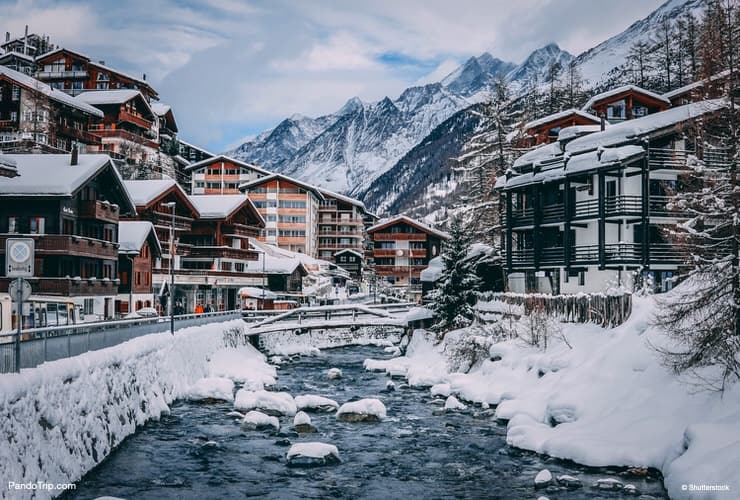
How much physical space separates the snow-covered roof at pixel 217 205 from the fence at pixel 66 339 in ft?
119

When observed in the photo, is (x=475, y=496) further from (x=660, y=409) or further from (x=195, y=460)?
(x=195, y=460)

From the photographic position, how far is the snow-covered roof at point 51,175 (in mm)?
42344

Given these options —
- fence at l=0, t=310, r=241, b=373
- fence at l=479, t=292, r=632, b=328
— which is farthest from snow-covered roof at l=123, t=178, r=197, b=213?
fence at l=479, t=292, r=632, b=328

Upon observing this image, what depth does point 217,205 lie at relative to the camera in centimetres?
7344

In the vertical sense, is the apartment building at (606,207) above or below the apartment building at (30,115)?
below

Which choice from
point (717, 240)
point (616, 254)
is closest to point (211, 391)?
point (717, 240)

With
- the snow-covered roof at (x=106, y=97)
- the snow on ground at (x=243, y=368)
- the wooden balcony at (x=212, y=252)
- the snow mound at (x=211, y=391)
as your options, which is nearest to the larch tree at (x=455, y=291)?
the snow on ground at (x=243, y=368)

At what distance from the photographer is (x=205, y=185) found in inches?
4609

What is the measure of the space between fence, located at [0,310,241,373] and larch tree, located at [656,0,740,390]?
17.6 m

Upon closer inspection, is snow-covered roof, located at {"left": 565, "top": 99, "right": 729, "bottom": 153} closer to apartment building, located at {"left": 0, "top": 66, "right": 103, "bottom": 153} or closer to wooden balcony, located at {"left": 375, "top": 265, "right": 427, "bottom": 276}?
wooden balcony, located at {"left": 375, "top": 265, "right": 427, "bottom": 276}

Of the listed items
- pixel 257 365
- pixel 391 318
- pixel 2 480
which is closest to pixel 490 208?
pixel 391 318

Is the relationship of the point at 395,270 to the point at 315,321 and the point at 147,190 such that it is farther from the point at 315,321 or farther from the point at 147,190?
the point at 147,190

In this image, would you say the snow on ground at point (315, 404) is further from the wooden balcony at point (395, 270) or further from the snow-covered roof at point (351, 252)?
the snow-covered roof at point (351, 252)

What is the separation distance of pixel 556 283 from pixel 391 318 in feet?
47.4
